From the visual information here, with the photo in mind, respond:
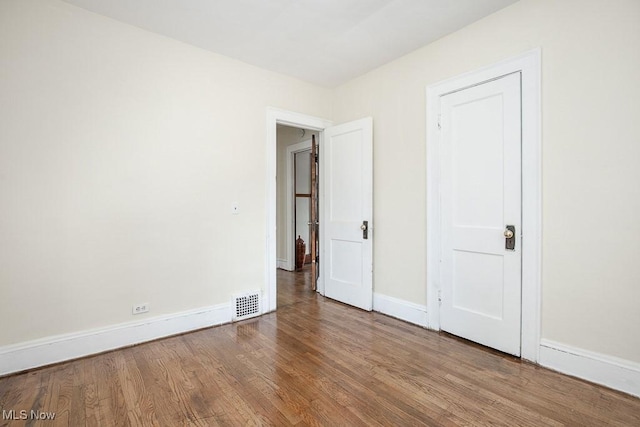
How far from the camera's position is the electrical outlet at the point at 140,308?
2.67 meters

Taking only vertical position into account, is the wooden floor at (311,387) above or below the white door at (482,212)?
below

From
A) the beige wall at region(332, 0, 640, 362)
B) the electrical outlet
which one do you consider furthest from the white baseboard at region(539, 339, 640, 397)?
the electrical outlet

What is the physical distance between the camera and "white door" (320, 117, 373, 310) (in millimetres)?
3504

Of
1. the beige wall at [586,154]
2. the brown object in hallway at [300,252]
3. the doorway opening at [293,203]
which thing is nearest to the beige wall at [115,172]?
the doorway opening at [293,203]

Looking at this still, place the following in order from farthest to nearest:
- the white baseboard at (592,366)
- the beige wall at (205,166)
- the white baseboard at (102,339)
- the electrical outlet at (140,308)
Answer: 1. the electrical outlet at (140,308)
2. the white baseboard at (102,339)
3. the beige wall at (205,166)
4. the white baseboard at (592,366)

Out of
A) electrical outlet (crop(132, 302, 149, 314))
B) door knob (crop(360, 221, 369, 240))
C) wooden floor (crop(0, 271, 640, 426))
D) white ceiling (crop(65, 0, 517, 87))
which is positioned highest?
white ceiling (crop(65, 0, 517, 87))

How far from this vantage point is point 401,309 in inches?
127

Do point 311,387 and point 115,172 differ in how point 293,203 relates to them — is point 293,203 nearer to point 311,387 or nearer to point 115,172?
point 115,172

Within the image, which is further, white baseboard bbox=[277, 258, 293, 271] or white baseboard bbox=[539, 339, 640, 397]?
white baseboard bbox=[277, 258, 293, 271]

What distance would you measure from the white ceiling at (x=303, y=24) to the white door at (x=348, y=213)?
33.6 inches

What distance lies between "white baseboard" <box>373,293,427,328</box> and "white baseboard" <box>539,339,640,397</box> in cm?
102

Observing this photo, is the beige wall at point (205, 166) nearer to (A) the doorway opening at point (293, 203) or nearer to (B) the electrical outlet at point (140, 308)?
(B) the electrical outlet at point (140, 308)

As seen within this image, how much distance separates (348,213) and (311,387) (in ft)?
7.01

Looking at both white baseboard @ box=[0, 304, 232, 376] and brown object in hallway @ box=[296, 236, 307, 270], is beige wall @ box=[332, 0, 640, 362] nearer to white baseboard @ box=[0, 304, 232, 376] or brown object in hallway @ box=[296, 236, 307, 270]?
white baseboard @ box=[0, 304, 232, 376]
